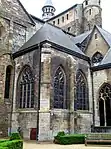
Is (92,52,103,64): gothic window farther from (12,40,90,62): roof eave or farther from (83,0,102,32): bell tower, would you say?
(83,0,102,32): bell tower

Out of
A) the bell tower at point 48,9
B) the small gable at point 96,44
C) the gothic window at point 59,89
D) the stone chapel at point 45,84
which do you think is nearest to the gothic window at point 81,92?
the stone chapel at point 45,84

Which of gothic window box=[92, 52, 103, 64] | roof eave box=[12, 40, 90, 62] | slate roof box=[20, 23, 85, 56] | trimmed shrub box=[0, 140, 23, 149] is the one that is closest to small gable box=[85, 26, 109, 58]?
gothic window box=[92, 52, 103, 64]

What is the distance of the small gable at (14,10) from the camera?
21125 mm

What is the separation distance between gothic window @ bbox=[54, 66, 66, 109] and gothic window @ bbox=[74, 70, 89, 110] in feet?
5.32

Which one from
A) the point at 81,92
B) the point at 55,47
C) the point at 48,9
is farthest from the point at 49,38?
the point at 48,9

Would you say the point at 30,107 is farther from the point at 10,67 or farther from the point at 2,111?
the point at 10,67

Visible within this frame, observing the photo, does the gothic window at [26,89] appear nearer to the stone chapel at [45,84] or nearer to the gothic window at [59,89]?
the stone chapel at [45,84]

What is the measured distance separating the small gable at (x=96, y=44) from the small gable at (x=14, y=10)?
289 inches

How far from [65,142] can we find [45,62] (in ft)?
19.4

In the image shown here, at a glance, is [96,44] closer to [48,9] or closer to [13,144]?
[13,144]

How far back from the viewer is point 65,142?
14.1m

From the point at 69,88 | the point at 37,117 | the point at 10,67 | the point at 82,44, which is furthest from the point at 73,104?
the point at 82,44

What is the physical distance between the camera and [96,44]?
2555 cm

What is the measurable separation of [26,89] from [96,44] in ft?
36.1
